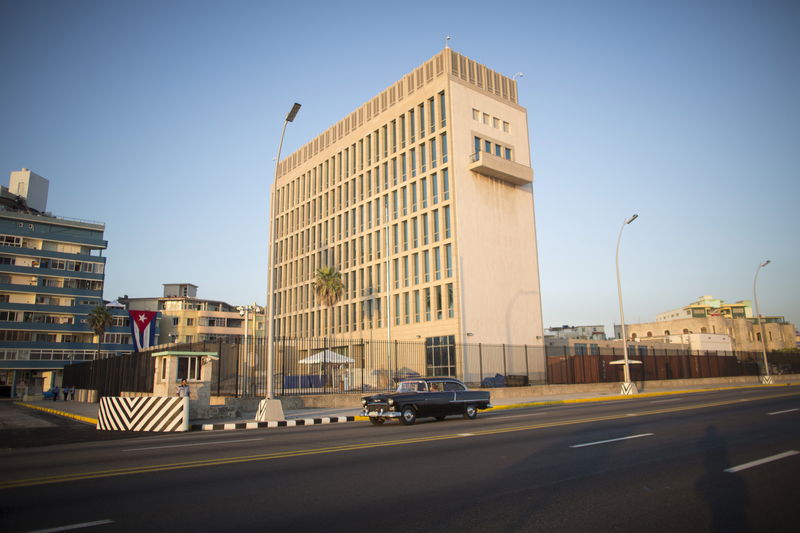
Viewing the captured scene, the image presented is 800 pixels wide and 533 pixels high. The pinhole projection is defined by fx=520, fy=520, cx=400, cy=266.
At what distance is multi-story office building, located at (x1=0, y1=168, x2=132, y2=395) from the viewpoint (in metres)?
68.1

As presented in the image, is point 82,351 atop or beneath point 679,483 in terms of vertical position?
atop

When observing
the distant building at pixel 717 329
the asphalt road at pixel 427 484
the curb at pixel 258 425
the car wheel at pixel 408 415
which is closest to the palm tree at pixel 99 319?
the curb at pixel 258 425

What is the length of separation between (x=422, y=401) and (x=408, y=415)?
2.18ft

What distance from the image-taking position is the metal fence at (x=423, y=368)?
29453mm

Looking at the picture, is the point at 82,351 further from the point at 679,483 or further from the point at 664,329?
the point at 664,329

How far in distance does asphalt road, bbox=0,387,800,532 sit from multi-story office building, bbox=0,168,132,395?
69.6m

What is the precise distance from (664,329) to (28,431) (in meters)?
98.8

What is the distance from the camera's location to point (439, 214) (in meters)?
48.6

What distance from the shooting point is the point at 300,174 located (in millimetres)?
70938

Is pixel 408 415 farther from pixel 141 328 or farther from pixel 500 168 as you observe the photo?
pixel 500 168

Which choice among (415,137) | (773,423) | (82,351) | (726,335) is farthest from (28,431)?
(726,335)

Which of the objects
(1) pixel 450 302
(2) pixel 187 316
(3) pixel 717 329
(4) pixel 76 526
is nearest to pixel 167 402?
(4) pixel 76 526

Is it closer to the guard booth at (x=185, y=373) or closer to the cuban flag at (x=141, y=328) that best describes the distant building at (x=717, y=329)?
the cuban flag at (x=141, y=328)

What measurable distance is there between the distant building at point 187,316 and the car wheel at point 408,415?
259 ft
